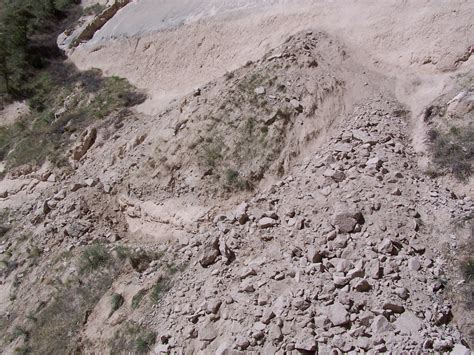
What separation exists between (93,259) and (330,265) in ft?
19.0

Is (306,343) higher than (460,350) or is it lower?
higher

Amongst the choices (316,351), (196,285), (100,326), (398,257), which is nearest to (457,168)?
(398,257)

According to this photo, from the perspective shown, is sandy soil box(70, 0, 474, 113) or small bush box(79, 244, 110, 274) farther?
sandy soil box(70, 0, 474, 113)

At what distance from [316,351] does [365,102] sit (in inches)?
246

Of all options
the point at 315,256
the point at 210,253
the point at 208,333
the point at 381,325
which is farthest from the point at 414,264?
the point at 210,253

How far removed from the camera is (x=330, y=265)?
268 inches

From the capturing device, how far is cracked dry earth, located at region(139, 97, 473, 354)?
598 centimetres

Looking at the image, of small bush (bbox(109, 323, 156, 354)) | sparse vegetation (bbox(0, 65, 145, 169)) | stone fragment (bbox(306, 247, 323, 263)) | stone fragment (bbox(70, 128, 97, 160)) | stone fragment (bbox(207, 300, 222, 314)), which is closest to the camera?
stone fragment (bbox(306, 247, 323, 263))

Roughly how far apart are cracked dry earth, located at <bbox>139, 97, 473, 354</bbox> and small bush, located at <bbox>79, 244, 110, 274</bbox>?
2435 millimetres

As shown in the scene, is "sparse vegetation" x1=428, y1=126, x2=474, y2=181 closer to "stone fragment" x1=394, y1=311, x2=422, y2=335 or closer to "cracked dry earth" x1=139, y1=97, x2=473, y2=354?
"cracked dry earth" x1=139, y1=97, x2=473, y2=354

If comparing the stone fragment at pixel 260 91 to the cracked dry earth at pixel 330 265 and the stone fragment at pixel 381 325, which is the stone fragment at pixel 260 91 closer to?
the cracked dry earth at pixel 330 265

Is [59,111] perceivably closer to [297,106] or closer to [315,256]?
[297,106]

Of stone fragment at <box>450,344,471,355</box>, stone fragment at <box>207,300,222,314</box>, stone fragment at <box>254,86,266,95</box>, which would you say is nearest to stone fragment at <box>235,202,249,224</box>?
stone fragment at <box>207,300,222,314</box>

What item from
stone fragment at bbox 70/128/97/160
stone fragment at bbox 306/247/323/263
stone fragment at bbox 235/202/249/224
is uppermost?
stone fragment at bbox 70/128/97/160
